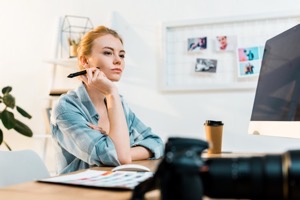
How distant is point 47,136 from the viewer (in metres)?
2.48

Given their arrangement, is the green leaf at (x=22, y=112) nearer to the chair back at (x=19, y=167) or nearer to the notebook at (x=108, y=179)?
the chair back at (x=19, y=167)

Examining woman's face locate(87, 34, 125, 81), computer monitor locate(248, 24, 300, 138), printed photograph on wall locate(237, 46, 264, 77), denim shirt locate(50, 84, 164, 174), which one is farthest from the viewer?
printed photograph on wall locate(237, 46, 264, 77)

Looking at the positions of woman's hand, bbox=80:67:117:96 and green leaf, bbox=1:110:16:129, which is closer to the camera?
woman's hand, bbox=80:67:117:96

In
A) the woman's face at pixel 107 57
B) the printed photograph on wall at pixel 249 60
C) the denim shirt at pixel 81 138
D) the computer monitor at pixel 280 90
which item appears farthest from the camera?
the printed photograph on wall at pixel 249 60

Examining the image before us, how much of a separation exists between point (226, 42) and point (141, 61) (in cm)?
58

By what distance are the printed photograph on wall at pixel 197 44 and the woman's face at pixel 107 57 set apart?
911 mm

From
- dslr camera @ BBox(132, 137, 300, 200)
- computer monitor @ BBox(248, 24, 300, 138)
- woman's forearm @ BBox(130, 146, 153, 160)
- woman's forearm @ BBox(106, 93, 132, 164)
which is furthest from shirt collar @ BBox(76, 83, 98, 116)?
dslr camera @ BBox(132, 137, 300, 200)

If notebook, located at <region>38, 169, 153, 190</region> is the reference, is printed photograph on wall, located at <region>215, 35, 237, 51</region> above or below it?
above

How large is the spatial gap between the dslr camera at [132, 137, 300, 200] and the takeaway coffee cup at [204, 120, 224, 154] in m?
0.92

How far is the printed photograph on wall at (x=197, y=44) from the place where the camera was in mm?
2369

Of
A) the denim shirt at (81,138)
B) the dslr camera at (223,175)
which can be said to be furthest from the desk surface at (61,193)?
the denim shirt at (81,138)

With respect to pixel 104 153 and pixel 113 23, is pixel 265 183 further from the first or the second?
pixel 113 23

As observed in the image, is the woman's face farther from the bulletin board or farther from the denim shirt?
the bulletin board

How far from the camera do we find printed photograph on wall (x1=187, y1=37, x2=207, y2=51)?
7.77 feet
